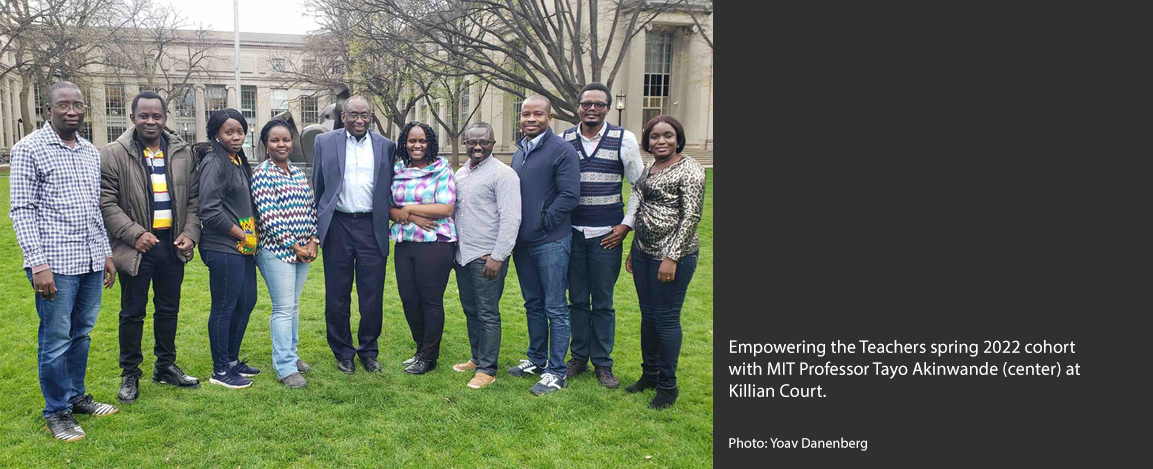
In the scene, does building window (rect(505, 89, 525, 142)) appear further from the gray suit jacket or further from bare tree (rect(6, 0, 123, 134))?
the gray suit jacket

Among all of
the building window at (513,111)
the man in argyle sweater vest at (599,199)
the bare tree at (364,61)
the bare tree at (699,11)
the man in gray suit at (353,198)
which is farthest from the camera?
the building window at (513,111)

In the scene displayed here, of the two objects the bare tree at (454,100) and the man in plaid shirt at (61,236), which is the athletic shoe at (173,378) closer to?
the man in plaid shirt at (61,236)

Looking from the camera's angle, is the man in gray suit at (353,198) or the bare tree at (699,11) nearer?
the man in gray suit at (353,198)

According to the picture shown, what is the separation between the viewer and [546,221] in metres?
4.81

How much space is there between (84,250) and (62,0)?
29019mm

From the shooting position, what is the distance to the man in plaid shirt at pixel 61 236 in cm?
378

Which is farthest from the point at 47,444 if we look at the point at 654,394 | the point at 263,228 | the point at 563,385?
the point at 654,394

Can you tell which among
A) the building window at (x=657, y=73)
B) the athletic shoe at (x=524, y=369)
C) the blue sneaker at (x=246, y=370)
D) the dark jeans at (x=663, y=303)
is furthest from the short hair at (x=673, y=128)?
the building window at (x=657, y=73)

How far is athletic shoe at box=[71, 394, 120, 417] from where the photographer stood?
4422 mm

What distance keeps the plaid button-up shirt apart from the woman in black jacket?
2.06 ft

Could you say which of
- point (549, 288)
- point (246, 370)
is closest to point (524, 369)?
point (549, 288)

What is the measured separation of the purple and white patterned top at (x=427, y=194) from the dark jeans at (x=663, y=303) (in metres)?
1.29

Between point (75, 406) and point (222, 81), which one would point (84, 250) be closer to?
point (75, 406)

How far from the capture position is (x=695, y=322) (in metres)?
7.47
